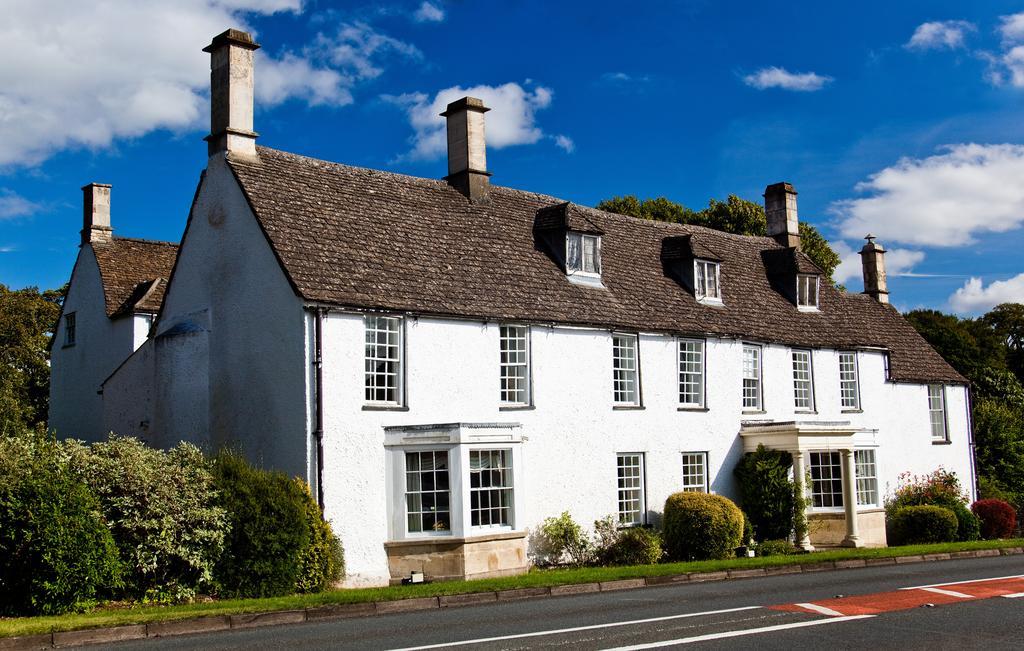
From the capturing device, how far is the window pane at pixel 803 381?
3183 cm

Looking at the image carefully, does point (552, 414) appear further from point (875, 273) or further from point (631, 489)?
point (875, 273)

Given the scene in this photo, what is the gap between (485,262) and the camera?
25.4 metres

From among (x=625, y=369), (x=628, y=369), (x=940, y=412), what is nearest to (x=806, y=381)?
(x=940, y=412)

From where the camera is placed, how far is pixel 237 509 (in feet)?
59.5

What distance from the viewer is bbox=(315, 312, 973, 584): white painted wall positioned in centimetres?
2098

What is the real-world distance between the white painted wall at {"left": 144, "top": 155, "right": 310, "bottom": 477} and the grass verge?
4192 millimetres

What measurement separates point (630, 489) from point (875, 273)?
18.8 meters

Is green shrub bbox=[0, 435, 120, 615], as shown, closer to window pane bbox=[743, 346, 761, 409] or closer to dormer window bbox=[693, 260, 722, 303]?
dormer window bbox=[693, 260, 722, 303]

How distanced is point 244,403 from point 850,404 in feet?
65.9

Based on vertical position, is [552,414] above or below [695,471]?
above

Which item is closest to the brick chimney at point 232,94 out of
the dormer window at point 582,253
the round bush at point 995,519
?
the dormer window at point 582,253

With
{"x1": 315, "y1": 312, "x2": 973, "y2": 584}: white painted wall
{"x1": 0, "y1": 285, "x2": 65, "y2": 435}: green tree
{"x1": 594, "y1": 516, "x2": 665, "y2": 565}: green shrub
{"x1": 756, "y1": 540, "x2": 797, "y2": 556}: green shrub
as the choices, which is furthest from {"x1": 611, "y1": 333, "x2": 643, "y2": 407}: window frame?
{"x1": 0, "y1": 285, "x2": 65, "y2": 435}: green tree

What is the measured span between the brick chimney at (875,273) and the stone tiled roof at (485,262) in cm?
566

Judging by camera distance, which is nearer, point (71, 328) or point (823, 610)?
point (823, 610)
